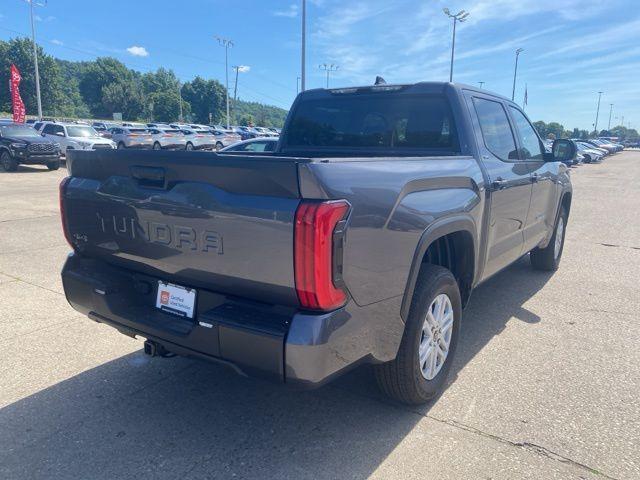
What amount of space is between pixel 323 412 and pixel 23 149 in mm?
19453

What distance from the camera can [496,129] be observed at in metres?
4.22

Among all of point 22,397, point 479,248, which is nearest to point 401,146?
point 479,248

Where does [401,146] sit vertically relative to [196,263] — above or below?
above

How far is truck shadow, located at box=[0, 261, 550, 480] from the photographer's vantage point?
2529 mm

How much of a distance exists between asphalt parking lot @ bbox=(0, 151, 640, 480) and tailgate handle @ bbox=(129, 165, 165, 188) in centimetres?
138

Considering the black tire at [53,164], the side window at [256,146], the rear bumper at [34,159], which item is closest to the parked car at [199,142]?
the black tire at [53,164]

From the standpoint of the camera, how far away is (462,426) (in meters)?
2.89

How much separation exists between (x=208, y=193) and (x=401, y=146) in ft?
6.94

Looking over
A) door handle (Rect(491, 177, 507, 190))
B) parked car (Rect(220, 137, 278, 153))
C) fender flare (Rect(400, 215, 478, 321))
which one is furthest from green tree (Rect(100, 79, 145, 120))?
fender flare (Rect(400, 215, 478, 321))

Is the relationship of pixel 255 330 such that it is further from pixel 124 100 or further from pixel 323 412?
pixel 124 100

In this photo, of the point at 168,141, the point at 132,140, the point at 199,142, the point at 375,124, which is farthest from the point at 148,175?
the point at 199,142

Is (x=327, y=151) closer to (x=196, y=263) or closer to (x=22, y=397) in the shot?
(x=196, y=263)

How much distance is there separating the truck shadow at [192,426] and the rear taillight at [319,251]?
98cm

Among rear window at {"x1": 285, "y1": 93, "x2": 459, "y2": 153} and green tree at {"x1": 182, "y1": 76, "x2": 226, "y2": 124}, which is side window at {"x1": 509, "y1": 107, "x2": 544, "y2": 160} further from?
green tree at {"x1": 182, "y1": 76, "x2": 226, "y2": 124}
